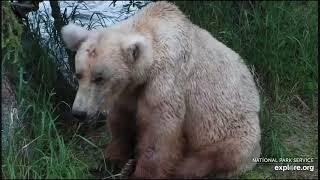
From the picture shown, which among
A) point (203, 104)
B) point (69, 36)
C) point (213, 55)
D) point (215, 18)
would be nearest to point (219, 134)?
point (203, 104)

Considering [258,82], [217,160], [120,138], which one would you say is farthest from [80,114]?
Answer: [258,82]

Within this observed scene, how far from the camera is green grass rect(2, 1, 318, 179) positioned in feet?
15.0

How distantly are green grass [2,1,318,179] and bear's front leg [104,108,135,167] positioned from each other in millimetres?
100

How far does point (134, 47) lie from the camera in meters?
4.20

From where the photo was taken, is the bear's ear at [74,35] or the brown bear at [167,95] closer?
the brown bear at [167,95]

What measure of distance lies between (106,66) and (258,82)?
1.99 metres

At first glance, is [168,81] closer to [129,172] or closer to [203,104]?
[203,104]

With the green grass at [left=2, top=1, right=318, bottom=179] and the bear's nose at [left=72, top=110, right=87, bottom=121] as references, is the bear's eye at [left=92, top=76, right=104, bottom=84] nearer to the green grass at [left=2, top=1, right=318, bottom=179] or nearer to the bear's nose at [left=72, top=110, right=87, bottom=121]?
the bear's nose at [left=72, top=110, right=87, bottom=121]

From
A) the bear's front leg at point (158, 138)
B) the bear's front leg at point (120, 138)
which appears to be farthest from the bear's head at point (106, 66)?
the bear's front leg at point (120, 138)

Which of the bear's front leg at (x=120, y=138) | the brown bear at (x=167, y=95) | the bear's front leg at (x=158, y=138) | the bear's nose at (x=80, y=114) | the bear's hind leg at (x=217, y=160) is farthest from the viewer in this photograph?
the bear's front leg at (x=120, y=138)

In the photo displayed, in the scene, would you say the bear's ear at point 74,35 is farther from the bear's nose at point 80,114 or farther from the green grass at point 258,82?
the bear's nose at point 80,114

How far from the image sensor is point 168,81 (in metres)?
4.34

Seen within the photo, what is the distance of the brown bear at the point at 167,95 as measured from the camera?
4.19 metres

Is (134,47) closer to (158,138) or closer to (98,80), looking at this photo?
(98,80)
